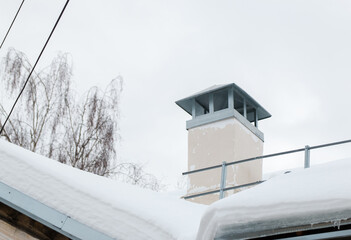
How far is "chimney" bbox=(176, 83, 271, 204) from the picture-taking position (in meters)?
8.55

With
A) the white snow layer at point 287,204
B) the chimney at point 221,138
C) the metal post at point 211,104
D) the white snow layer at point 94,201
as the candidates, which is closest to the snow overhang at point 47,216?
the white snow layer at point 94,201

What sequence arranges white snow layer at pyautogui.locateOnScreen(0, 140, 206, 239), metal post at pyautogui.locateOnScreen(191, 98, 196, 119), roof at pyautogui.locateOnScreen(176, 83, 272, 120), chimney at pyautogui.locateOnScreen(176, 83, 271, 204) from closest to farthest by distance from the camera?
white snow layer at pyautogui.locateOnScreen(0, 140, 206, 239), chimney at pyautogui.locateOnScreen(176, 83, 271, 204), roof at pyautogui.locateOnScreen(176, 83, 272, 120), metal post at pyautogui.locateOnScreen(191, 98, 196, 119)

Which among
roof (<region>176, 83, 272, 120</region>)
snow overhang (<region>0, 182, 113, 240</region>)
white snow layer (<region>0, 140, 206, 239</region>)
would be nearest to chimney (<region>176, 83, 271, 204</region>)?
roof (<region>176, 83, 272, 120</region>)

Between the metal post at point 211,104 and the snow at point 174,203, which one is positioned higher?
the metal post at point 211,104

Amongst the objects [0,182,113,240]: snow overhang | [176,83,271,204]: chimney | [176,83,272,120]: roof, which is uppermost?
[176,83,272,120]: roof

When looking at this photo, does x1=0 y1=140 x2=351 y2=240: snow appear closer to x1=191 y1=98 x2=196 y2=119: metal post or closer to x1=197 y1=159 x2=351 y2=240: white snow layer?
x1=197 y1=159 x2=351 y2=240: white snow layer

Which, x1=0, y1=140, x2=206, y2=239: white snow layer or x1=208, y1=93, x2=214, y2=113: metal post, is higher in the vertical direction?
x1=208, y1=93, x2=214, y2=113: metal post

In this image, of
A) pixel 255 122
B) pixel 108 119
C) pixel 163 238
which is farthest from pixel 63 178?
pixel 108 119

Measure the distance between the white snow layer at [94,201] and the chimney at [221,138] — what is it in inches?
157

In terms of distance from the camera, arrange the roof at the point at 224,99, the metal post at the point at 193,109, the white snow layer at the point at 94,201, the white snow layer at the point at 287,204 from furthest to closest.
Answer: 1. the metal post at the point at 193,109
2. the roof at the point at 224,99
3. the white snow layer at the point at 94,201
4. the white snow layer at the point at 287,204

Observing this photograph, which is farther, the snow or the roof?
the roof

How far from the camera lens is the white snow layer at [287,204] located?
307 cm

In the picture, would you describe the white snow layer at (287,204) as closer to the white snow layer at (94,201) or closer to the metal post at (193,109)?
the white snow layer at (94,201)

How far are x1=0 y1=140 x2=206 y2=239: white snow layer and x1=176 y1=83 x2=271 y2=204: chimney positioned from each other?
13.1ft
